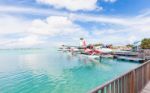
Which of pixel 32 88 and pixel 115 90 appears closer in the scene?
pixel 115 90

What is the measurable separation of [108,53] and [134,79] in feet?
155

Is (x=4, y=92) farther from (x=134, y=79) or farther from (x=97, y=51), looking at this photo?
(x=97, y=51)

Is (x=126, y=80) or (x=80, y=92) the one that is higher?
(x=126, y=80)

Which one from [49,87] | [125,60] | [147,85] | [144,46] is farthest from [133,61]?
[147,85]

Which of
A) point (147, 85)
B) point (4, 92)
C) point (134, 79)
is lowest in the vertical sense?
point (4, 92)

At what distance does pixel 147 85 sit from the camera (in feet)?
23.3

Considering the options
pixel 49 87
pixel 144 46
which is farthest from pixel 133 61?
pixel 49 87

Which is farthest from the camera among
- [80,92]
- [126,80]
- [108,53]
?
[108,53]

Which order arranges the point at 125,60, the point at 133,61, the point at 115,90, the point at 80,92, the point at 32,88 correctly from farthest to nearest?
the point at 125,60 → the point at 133,61 → the point at 32,88 → the point at 80,92 → the point at 115,90

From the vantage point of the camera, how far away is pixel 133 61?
39.2 metres

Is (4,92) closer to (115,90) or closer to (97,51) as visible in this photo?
(115,90)

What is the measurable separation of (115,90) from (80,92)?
1326cm

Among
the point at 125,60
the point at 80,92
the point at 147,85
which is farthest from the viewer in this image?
the point at 125,60

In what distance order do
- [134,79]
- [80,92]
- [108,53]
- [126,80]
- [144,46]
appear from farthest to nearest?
[144,46]
[108,53]
[80,92]
[134,79]
[126,80]
